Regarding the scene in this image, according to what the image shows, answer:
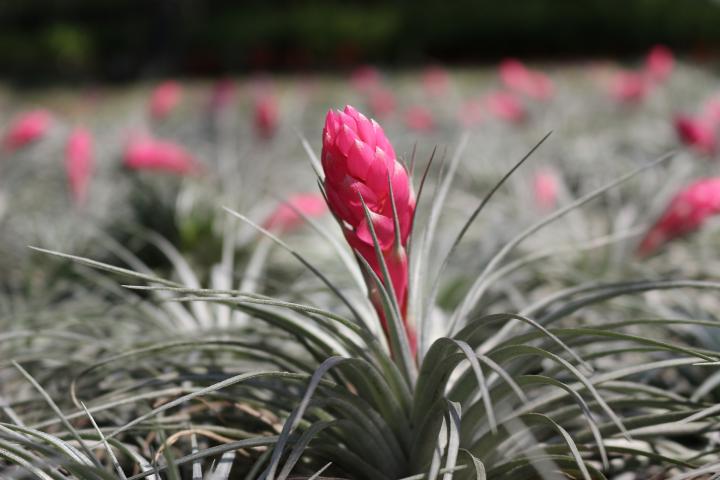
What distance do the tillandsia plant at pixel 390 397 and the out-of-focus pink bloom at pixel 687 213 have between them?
0.73 m

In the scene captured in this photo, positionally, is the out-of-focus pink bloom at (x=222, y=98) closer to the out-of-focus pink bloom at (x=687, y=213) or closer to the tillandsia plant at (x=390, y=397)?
the out-of-focus pink bloom at (x=687, y=213)

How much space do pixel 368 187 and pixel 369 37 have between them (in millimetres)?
12424

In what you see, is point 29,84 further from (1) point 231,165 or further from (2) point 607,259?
(2) point 607,259

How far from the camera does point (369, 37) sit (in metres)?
13.2

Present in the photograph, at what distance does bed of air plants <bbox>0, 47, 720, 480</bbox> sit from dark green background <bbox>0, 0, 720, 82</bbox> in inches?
277

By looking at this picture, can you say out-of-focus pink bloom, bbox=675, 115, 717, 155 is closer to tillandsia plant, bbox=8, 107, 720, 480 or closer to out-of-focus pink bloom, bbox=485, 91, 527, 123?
out-of-focus pink bloom, bbox=485, 91, 527, 123

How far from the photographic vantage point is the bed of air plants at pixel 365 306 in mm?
1301

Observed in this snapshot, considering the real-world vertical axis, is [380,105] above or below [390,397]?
above

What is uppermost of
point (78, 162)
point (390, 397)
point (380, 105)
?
point (380, 105)

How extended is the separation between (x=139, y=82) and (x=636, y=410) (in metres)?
11.8

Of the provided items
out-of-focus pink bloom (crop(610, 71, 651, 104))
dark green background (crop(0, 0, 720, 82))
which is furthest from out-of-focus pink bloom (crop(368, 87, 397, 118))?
dark green background (crop(0, 0, 720, 82))

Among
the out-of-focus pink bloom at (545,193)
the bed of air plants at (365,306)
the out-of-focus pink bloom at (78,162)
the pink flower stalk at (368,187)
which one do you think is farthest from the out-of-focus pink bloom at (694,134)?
the out-of-focus pink bloom at (78,162)

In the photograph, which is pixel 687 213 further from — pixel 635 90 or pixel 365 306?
pixel 635 90

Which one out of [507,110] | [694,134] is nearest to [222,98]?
[507,110]
